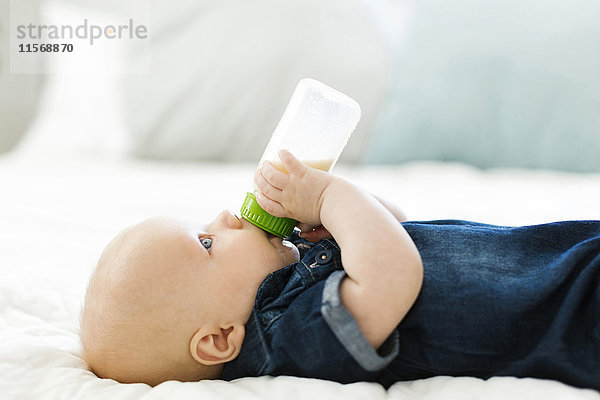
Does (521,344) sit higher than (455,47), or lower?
lower

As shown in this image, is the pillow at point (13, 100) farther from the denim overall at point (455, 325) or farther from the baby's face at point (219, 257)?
the denim overall at point (455, 325)

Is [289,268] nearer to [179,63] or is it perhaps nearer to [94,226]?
[94,226]

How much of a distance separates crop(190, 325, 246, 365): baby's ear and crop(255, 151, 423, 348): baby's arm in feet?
0.50

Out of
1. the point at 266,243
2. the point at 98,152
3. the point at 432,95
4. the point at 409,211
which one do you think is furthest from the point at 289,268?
the point at 98,152

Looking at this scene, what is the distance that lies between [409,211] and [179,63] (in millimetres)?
1033

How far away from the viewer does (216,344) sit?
793 millimetres

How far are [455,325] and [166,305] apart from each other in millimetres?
353

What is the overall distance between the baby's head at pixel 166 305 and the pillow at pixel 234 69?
4.00 ft

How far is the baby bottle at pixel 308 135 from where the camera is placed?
0.86 m

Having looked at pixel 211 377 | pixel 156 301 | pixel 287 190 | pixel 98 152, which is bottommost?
pixel 98 152

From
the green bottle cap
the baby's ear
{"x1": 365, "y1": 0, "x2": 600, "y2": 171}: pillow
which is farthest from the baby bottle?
{"x1": 365, "y1": 0, "x2": 600, "y2": 171}: pillow

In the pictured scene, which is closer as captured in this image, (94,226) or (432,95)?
(94,226)

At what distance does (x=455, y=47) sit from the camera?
5.98 ft

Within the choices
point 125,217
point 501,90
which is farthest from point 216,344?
point 501,90
